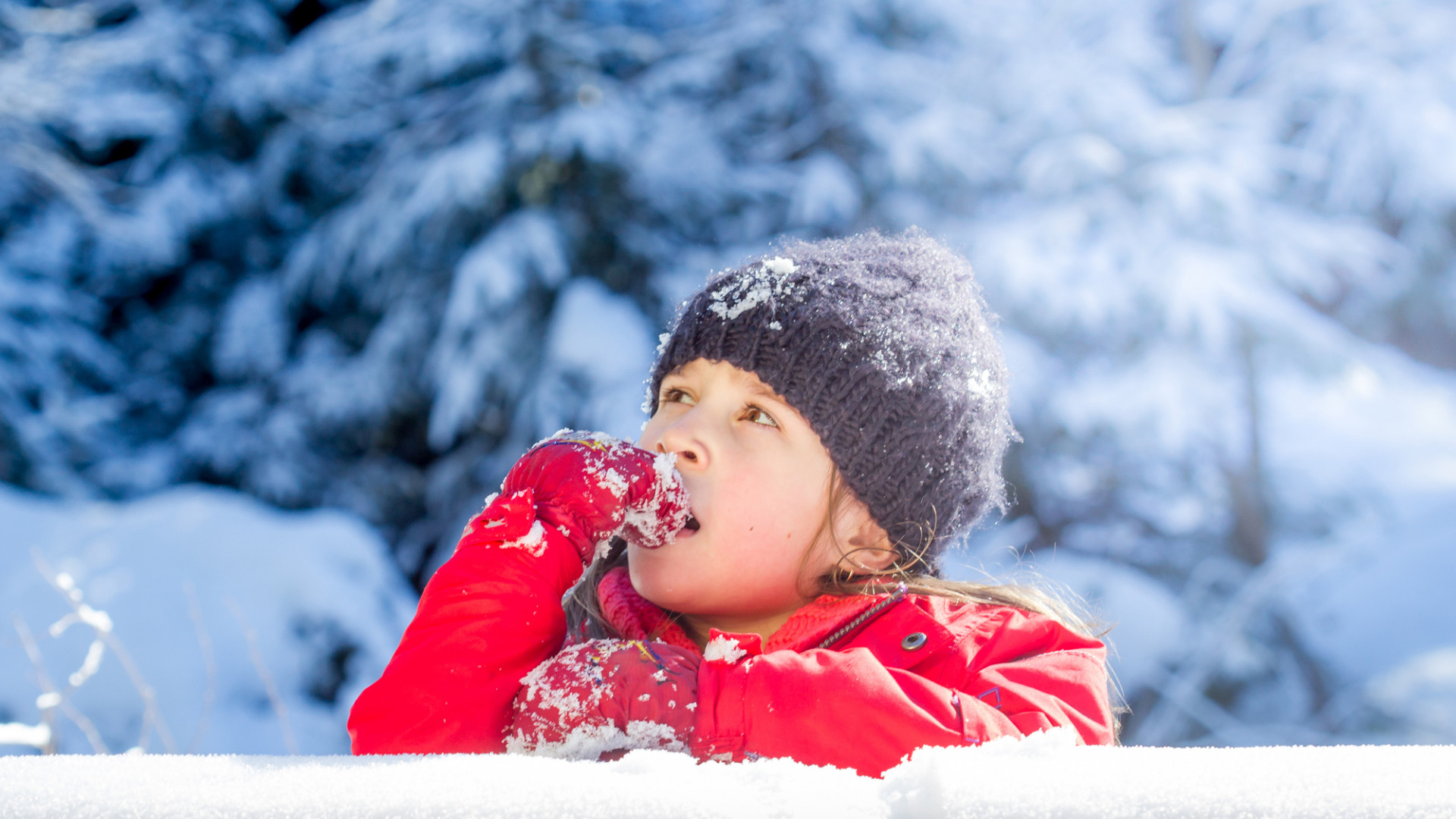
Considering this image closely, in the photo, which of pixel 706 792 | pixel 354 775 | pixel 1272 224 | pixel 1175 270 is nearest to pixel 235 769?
pixel 354 775

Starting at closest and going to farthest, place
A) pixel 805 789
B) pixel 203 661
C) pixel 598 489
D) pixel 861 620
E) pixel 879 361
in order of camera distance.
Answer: pixel 805 789 → pixel 598 489 → pixel 861 620 → pixel 879 361 → pixel 203 661

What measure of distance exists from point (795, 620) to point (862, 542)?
0.89 feet

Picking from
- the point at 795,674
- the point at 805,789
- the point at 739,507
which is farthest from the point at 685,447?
the point at 805,789

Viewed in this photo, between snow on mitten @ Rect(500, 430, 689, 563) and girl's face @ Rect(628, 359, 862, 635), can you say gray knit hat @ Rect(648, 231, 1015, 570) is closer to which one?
girl's face @ Rect(628, 359, 862, 635)

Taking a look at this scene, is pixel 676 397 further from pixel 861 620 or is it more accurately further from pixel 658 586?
pixel 861 620

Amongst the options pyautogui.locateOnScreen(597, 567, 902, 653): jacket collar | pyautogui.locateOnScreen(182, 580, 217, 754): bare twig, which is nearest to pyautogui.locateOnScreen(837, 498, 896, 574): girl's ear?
pyautogui.locateOnScreen(597, 567, 902, 653): jacket collar

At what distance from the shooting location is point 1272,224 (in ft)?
11.5

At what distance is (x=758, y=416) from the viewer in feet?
4.67

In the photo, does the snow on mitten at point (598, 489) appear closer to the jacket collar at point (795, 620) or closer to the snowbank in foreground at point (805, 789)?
the jacket collar at point (795, 620)

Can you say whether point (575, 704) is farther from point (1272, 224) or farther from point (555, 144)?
point (1272, 224)

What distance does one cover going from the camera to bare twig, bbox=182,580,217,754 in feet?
6.66

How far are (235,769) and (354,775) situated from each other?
0.32ft

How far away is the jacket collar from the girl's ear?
144mm

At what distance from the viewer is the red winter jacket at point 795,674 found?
3.08ft
